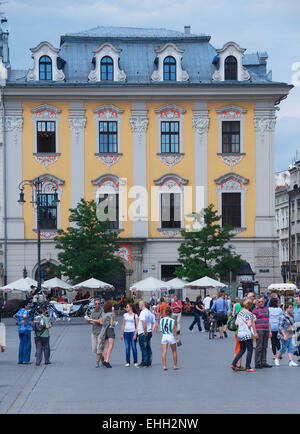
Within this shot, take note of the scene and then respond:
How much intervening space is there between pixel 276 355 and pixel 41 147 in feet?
119

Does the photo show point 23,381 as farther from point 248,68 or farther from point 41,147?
point 248,68

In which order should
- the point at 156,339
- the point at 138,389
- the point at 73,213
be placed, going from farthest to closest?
the point at 73,213 < the point at 156,339 < the point at 138,389

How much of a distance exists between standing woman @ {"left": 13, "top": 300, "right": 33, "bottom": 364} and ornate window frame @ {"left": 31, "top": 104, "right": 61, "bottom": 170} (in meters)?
33.0

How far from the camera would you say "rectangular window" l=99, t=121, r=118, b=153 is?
5812 centimetres

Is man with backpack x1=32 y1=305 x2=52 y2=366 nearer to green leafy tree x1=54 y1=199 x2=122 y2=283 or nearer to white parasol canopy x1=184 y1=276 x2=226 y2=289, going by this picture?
white parasol canopy x1=184 y1=276 x2=226 y2=289

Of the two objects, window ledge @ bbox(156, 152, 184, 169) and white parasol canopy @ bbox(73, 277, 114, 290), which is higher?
window ledge @ bbox(156, 152, 184, 169)

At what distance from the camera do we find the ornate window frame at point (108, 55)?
5784cm

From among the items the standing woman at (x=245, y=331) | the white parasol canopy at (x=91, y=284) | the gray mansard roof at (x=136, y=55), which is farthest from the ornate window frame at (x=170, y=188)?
the standing woman at (x=245, y=331)

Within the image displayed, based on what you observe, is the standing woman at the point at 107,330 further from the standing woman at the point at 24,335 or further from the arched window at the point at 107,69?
the arched window at the point at 107,69

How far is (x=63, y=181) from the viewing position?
57.6 m

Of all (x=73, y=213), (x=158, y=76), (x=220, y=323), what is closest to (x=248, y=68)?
(x=158, y=76)

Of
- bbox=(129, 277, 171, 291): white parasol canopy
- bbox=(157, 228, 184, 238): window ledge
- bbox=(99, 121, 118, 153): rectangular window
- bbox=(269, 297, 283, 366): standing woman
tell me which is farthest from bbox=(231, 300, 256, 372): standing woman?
bbox=(99, 121, 118, 153): rectangular window

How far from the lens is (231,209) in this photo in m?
58.2

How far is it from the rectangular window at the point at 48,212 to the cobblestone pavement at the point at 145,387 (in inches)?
1194
